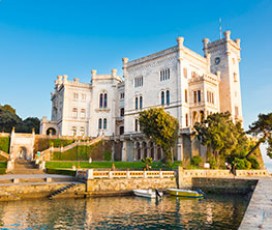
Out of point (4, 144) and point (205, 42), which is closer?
point (4, 144)

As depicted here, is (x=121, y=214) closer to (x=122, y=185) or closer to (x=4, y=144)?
(x=122, y=185)

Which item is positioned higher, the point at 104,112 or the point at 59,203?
the point at 104,112

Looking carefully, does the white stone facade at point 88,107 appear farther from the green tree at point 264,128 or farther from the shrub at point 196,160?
the green tree at point 264,128

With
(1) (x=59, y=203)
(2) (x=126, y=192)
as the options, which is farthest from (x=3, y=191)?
(2) (x=126, y=192)

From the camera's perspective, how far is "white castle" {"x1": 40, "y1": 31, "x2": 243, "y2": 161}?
44.1 metres

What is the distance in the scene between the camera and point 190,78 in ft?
152

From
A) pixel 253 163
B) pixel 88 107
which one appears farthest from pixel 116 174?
pixel 88 107

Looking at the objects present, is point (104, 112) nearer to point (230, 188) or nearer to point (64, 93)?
point (64, 93)

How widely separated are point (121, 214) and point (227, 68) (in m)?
43.7

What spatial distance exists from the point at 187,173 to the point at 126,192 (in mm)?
8261

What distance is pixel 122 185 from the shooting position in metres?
25.5

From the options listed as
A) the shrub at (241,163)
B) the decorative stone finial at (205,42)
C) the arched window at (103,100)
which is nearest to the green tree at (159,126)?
the shrub at (241,163)

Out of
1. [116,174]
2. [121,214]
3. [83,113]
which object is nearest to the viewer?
[121,214]

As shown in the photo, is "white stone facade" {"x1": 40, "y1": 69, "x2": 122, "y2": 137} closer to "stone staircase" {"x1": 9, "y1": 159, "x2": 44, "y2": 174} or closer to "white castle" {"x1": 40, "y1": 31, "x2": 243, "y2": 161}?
"white castle" {"x1": 40, "y1": 31, "x2": 243, "y2": 161}
